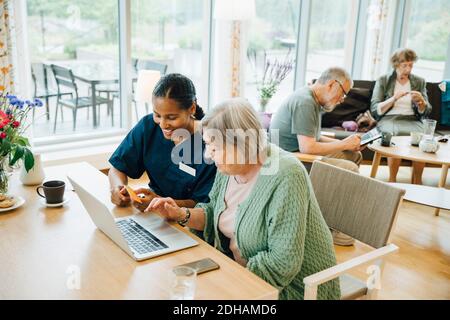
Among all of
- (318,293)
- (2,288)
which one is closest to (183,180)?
(318,293)

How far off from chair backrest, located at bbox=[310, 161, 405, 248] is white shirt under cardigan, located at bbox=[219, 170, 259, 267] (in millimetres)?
403

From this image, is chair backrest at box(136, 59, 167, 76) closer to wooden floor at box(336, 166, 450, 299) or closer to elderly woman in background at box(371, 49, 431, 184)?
elderly woman in background at box(371, 49, 431, 184)

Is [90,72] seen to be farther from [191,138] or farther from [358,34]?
[358,34]

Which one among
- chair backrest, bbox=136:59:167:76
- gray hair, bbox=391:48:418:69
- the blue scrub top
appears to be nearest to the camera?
the blue scrub top

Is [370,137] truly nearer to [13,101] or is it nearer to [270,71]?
[270,71]

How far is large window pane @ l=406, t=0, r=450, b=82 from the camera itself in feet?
19.0

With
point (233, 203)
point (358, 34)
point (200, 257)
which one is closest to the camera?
point (200, 257)

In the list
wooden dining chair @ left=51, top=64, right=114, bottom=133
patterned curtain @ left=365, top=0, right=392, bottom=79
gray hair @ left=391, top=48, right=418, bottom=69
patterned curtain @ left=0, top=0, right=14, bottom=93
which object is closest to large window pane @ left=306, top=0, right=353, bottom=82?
patterned curtain @ left=365, top=0, right=392, bottom=79

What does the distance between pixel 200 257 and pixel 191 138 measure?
611 millimetres

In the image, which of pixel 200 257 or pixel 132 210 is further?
pixel 132 210

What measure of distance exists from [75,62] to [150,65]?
0.71 m

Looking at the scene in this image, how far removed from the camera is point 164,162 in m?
1.94

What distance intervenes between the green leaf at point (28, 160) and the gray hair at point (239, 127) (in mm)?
743

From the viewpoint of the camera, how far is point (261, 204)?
144 cm
